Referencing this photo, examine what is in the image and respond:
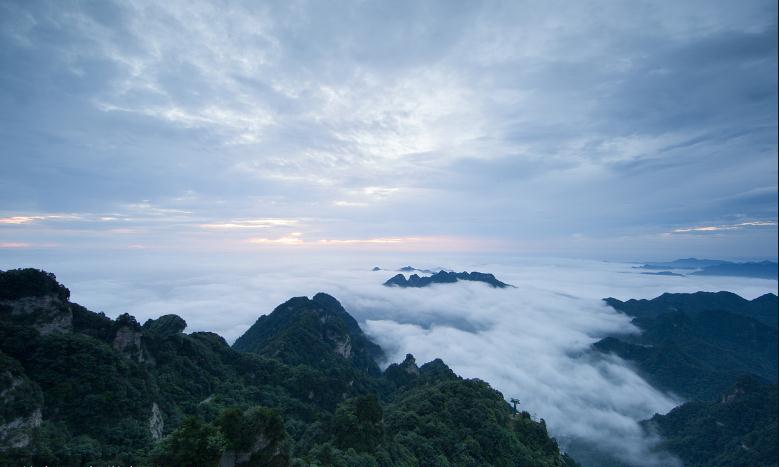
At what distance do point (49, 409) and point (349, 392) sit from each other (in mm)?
40598

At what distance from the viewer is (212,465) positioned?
1572 centimetres

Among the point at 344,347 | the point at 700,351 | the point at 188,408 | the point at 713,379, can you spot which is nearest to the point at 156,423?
the point at 188,408

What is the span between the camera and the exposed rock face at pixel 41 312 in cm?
2752

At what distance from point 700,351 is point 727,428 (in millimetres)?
84124

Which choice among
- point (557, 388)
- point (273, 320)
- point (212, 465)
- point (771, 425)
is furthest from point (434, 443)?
point (557, 388)

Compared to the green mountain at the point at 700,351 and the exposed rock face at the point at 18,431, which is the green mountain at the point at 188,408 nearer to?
the exposed rock face at the point at 18,431

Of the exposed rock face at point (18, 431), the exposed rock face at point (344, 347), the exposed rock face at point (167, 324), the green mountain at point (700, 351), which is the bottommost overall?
the green mountain at point (700, 351)

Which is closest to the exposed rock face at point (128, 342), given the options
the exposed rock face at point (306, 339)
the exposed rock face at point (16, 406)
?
the exposed rock face at point (16, 406)

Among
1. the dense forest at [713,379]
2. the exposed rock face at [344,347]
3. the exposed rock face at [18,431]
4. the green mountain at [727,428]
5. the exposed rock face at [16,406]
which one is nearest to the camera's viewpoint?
the exposed rock face at [18,431]

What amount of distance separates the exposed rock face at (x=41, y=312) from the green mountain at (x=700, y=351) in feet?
550

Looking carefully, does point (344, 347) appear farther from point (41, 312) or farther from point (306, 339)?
point (41, 312)

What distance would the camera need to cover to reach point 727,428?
7825 centimetres

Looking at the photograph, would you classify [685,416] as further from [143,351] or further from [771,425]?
[143,351]

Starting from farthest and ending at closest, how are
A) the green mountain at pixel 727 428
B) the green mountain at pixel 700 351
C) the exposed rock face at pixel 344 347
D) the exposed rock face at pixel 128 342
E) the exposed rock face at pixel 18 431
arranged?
Answer: the green mountain at pixel 700 351 → the exposed rock face at pixel 344 347 → the green mountain at pixel 727 428 → the exposed rock face at pixel 128 342 → the exposed rock face at pixel 18 431
